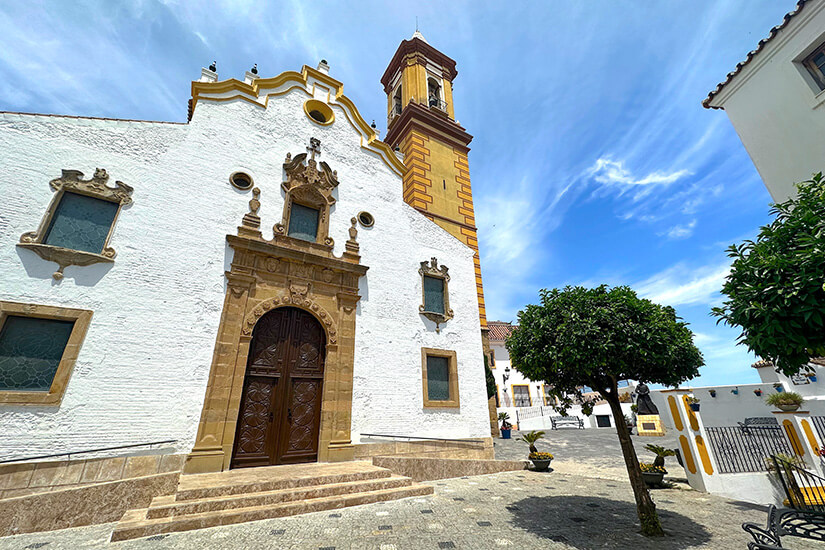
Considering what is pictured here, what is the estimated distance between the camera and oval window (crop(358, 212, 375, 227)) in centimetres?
1148

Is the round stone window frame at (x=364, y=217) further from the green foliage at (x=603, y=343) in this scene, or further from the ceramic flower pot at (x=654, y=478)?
the ceramic flower pot at (x=654, y=478)

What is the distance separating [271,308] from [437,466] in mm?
6365

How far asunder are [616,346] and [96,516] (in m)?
9.41

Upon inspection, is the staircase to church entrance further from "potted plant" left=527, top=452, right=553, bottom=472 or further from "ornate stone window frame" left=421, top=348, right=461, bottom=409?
"potted plant" left=527, top=452, right=553, bottom=472

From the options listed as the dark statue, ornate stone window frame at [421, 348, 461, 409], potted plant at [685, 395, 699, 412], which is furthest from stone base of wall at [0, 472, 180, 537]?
the dark statue

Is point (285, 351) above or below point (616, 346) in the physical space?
above

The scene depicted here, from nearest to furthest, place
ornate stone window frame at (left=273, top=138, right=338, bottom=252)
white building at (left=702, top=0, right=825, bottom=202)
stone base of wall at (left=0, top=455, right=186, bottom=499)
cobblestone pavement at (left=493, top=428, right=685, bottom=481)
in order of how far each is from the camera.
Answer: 1. stone base of wall at (left=0, top=455, right=186, bottom=499)
2. white building at (left=702, top=0, right=825, bottom=202)
3. ornate stone window frame at (left=273, top=138, right=338, bottom=252)
4. cobblestone pavement at (left=493, top=428, right=685, bottom=481)

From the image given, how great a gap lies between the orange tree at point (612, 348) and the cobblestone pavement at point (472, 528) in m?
0.85

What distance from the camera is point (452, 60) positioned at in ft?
69.4

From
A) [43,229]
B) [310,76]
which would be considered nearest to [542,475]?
[43,229]

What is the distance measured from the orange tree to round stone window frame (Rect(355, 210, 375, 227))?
6881mm

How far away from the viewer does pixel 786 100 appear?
353 inches

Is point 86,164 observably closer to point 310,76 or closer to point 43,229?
point 43,229

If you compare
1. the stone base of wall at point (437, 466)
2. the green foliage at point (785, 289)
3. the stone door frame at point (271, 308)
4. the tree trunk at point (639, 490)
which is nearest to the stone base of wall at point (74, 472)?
the stone door frame at point (271, 308)
